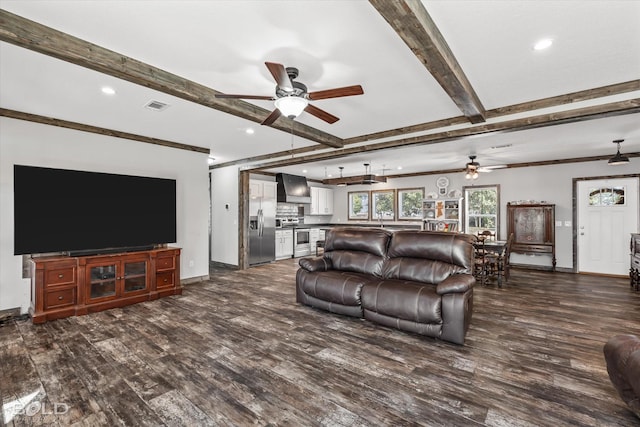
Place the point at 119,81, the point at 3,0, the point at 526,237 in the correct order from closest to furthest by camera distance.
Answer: the point at 3,0 → the point at 119,81 → the point at 526,237

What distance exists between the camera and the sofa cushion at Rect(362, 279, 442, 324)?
3.13 metres

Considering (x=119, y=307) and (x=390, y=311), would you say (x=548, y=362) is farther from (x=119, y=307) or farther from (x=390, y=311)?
(x=119, y=307)

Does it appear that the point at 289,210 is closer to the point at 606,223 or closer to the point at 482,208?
the point at 482,208

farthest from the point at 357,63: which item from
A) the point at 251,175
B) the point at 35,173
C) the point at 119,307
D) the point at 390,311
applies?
the point at 251,175

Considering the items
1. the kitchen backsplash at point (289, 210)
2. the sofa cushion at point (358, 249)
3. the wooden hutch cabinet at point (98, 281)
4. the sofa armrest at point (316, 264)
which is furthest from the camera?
the kitchen backsplash at point (289, 210)

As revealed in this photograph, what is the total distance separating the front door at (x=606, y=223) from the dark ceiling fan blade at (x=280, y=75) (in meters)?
7.38

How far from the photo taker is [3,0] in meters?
1.90

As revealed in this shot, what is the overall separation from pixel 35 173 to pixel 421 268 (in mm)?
4948

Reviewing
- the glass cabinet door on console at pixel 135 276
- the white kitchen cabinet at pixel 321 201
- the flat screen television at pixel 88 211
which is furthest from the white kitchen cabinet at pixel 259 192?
the glass cabinet door on console at pixel 135 276

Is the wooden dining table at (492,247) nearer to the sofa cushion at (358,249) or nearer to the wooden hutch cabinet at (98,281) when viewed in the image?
the sofa cushion at (358,249)

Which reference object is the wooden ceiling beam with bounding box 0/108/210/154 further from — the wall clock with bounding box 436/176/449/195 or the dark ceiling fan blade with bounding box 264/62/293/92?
the wall clock with bounding box 436/176/449/195

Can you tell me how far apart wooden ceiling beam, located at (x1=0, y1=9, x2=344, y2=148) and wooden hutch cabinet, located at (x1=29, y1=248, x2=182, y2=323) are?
104 inches

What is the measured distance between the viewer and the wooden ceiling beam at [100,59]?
2064 mm

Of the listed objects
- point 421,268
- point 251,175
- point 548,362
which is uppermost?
point 251,175
